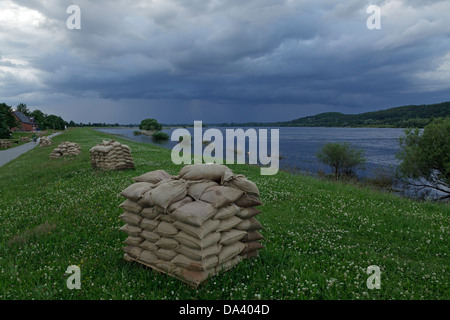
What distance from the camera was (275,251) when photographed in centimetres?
614

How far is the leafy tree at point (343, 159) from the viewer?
37.0m

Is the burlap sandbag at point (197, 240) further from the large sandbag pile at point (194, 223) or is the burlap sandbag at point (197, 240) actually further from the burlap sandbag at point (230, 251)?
the burlap sandbag at point (230, 251)

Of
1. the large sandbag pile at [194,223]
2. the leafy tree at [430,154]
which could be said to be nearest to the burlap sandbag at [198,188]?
the large sandbag pile at [194,223]

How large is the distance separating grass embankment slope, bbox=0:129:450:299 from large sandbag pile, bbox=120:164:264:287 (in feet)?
0.87

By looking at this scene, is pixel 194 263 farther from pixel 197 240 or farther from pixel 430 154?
pixel 430 154

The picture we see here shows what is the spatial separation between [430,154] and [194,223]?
27.6 m

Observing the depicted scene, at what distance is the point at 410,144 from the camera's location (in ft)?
84.7

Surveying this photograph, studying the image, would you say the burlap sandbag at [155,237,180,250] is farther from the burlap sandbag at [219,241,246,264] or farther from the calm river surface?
the calm river surface

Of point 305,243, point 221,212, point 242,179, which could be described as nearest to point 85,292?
point 221,212

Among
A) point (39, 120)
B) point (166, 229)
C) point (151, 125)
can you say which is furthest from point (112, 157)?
point (39, 120)

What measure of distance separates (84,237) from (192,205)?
165 inches

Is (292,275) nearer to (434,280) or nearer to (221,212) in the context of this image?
(221,212)

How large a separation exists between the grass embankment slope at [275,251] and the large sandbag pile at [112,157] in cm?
499

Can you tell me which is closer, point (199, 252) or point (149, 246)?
point (199, 252)
